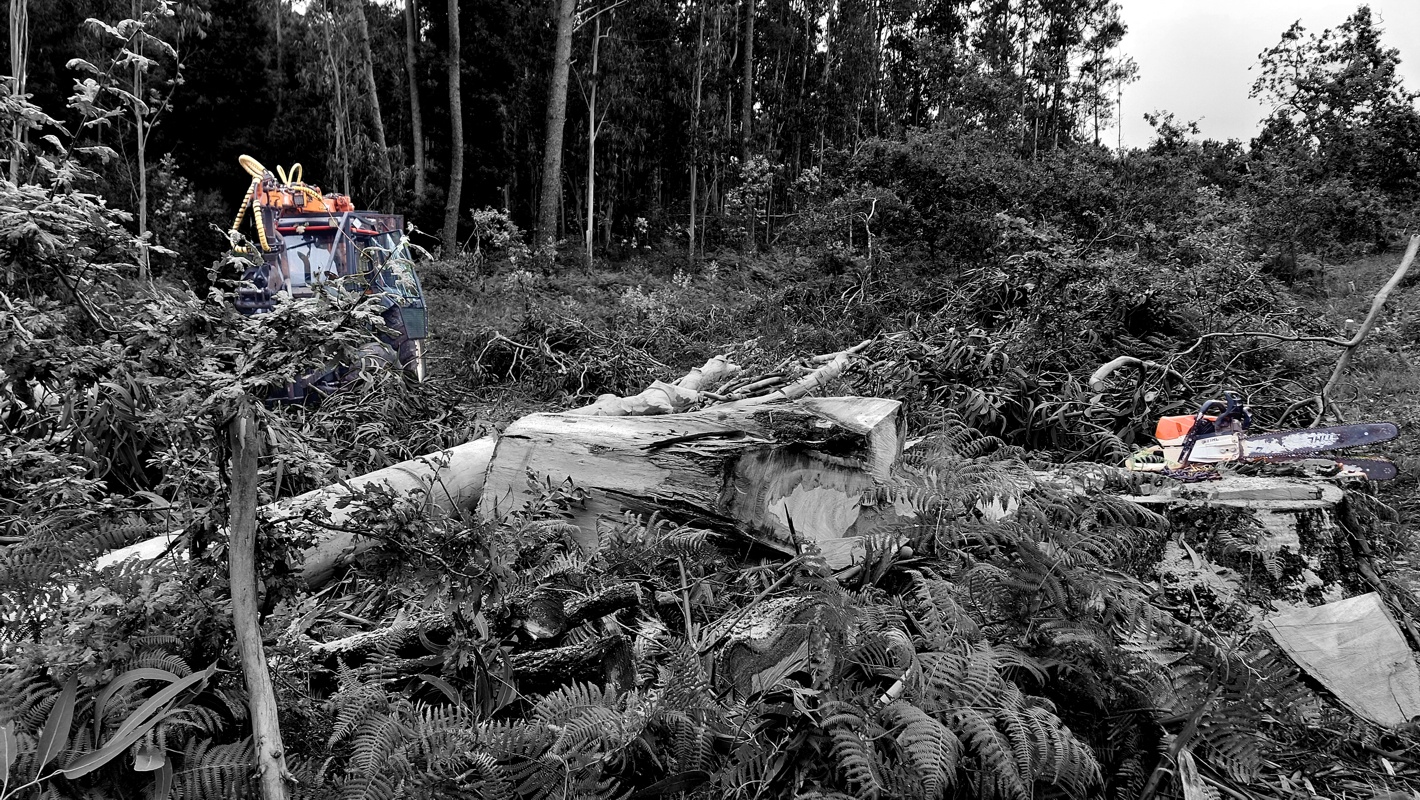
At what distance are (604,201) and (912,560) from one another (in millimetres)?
20549

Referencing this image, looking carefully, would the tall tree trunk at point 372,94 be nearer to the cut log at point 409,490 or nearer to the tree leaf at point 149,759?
the cut log at point 409,490

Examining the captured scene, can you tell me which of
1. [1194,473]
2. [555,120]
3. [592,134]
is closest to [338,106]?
[555,120]

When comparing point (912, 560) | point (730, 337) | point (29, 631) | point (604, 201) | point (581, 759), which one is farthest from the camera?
point (604, 201)

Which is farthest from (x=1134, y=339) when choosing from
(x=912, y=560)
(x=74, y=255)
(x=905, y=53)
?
(x=905, y=53)

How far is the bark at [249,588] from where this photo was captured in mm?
1557

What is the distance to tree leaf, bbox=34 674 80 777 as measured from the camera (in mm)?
1423

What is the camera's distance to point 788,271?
1128 centimetres

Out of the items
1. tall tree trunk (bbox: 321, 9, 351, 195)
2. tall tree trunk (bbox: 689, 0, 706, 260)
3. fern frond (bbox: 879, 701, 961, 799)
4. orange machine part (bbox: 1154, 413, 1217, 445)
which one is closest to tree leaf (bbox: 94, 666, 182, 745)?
fern frond (bbox: 879, 701, 961, 799)

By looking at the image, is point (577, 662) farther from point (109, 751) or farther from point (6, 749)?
point (6, 749)

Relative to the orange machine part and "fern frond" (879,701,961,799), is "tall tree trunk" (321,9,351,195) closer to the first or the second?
the orange machine part

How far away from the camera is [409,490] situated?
2.70 meters

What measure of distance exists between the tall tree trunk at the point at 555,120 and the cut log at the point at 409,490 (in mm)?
12154

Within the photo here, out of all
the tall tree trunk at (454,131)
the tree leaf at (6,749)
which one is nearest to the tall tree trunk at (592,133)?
the tall tree trunk at (454,131)

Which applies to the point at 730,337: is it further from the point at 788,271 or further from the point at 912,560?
the point at 912,560
